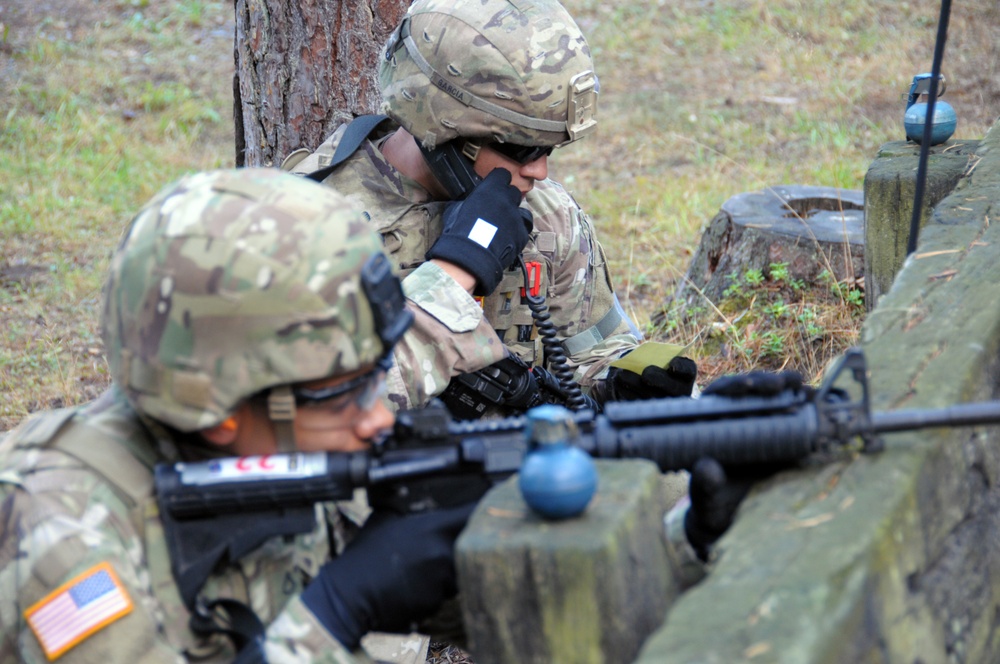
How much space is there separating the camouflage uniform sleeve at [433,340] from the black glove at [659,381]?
0.60 m

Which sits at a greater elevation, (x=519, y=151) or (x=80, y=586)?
→ (x=519, y=151)

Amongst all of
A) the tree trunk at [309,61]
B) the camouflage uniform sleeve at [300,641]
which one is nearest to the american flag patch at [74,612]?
the camouflage uniform sleeve at [300,641]

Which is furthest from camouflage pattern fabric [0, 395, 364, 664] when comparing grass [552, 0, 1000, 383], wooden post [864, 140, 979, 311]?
grass [552, 0, 1000, 383]

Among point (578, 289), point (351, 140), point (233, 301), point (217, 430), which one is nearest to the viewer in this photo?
point (233, 301)

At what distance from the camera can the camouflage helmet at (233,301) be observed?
224cm

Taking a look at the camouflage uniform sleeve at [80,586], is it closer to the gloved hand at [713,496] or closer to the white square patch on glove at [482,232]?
the gloved hand at [713,496]

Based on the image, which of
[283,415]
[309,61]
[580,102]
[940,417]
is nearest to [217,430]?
[283,415]

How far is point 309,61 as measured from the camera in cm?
438

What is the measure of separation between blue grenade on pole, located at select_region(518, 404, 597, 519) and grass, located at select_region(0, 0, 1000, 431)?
3.59 metres

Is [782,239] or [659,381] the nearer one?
[659,381]

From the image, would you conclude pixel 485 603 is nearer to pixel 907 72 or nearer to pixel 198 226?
pixel 198 226

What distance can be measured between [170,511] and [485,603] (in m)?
0.75

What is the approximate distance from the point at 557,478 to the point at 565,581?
0.18m

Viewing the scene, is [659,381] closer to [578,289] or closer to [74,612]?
[578,289]
